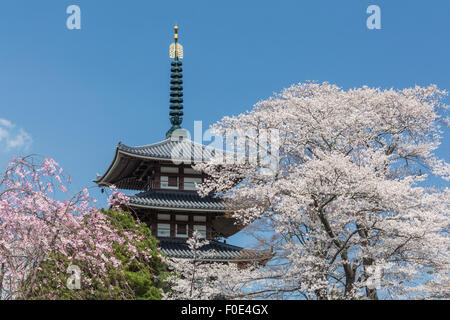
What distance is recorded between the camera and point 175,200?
25.6 m

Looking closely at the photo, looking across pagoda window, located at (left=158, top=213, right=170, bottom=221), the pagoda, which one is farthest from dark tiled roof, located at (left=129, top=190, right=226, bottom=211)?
pagoda window, located at (left=158, top=213, right=170, bottom=221)

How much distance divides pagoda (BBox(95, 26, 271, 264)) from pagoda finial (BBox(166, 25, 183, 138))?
378 centimetres

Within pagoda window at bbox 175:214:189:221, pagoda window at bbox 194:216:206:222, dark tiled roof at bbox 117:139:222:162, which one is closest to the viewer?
dark tiled roof at bbox 117:139:222:162

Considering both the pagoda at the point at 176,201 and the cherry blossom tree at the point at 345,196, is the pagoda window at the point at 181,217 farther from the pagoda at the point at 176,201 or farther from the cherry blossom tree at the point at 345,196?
the cherry blossom tree at the point at 345,196

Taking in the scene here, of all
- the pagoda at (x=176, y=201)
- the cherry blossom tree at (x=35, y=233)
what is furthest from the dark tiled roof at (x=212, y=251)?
the cherry blossom tree at (x=35, y=233)

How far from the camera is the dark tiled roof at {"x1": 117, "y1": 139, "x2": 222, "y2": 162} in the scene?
26156 millimetres

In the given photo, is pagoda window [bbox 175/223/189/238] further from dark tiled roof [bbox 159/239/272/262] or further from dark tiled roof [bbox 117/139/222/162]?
dark tiled roof [bbox 117/139/222/162]

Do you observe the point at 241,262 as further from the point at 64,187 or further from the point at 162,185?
the point at 64,187

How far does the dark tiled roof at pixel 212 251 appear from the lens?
24.3m

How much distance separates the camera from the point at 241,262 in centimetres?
2494
